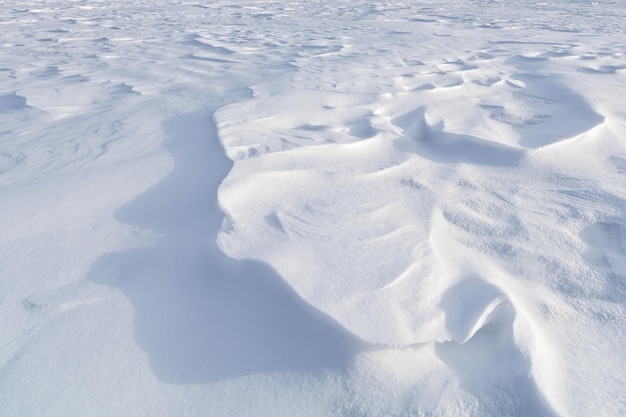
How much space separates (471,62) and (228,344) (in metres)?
3.01

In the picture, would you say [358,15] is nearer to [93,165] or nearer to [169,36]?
[169,36]

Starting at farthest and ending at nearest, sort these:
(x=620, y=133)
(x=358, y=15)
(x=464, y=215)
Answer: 1. (x=358, y=15)
2. (x=620, y=133)
3. (x=464, y=215)

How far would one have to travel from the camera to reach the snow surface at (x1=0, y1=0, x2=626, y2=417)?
0.91 meters

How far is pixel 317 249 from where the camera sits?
1197 millimetres

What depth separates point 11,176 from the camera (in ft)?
5.85

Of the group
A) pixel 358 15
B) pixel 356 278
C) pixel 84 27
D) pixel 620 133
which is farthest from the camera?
pixel 358 15

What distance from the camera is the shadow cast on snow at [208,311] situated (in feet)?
3.11

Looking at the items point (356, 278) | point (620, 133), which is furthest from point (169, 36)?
point (356, 278)

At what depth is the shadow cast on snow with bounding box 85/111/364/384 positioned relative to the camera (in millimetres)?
949

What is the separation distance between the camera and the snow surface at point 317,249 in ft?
2.98

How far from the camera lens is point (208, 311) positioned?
3.50ft

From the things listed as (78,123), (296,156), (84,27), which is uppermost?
(296,156)

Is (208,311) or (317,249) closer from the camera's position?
(208,311)

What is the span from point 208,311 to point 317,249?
0.95ft
